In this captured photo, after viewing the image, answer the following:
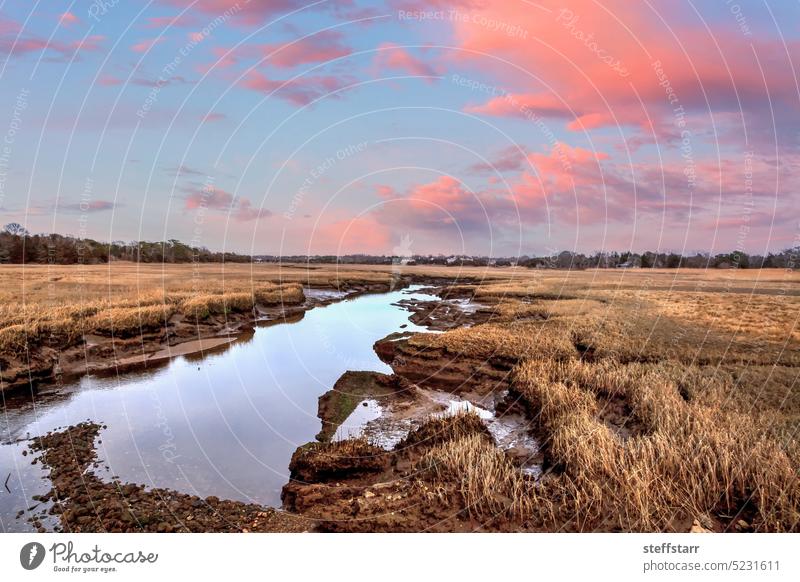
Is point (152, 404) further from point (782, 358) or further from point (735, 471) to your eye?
point (782, 358)

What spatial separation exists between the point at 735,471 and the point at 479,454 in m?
5.92

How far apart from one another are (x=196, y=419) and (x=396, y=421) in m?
8.63

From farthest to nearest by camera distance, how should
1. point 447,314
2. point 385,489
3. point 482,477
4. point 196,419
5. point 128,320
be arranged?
point 447,314 < point 128,320 < point 196,419 < point 385,489 < point 482,477

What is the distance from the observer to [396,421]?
698 inches

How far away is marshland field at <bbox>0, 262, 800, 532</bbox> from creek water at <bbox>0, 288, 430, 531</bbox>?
0.11m

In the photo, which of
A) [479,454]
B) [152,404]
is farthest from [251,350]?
[479,454]

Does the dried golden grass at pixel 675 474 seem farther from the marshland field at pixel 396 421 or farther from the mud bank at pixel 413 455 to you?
the mud bank at pixel 413 455

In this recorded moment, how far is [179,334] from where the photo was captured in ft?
109

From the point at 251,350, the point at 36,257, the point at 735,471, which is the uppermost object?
the point at 36,257

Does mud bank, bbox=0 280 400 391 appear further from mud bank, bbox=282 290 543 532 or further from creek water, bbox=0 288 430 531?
mud bank, bbox=282 290 543 532

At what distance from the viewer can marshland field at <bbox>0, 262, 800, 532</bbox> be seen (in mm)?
10406

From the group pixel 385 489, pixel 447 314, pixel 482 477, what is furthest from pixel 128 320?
pixel 447 314

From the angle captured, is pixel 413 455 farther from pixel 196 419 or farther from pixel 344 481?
pixel 196 419

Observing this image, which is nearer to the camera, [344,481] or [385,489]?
[385,489]
